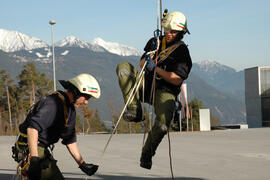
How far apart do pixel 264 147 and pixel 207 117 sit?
15459 millimetres

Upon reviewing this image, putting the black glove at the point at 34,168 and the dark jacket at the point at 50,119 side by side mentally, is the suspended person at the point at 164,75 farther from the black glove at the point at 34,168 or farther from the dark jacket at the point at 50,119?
the black glove at the point at 34,168

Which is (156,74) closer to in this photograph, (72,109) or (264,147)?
(72,109)

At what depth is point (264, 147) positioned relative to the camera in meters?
13.6

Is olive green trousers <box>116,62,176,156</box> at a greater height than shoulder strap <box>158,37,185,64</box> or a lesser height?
→ lesser

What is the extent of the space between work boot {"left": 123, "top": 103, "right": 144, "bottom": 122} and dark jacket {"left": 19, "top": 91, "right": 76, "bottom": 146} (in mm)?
787

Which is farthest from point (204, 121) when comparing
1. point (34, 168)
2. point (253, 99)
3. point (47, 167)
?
point (253, 99)

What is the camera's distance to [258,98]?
7325cm

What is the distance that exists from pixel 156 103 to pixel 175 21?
1182 mm

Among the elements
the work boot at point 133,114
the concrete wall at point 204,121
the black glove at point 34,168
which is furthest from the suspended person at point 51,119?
the concrete wall at point 204,121

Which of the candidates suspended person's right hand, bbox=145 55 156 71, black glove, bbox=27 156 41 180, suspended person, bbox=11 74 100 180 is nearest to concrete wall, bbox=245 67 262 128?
suspended person's right hand, bbox=145 55 156 71

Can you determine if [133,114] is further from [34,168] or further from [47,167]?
[34,168]

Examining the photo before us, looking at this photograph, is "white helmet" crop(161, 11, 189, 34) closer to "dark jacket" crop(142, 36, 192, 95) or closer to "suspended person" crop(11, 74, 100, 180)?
"dark jacket" crop(142, 36, 192, 95)

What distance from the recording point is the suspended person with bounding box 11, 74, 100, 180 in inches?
197

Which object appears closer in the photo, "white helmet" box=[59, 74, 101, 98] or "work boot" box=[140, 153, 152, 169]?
"white helmet" box=[59, 74, 101, 98]
